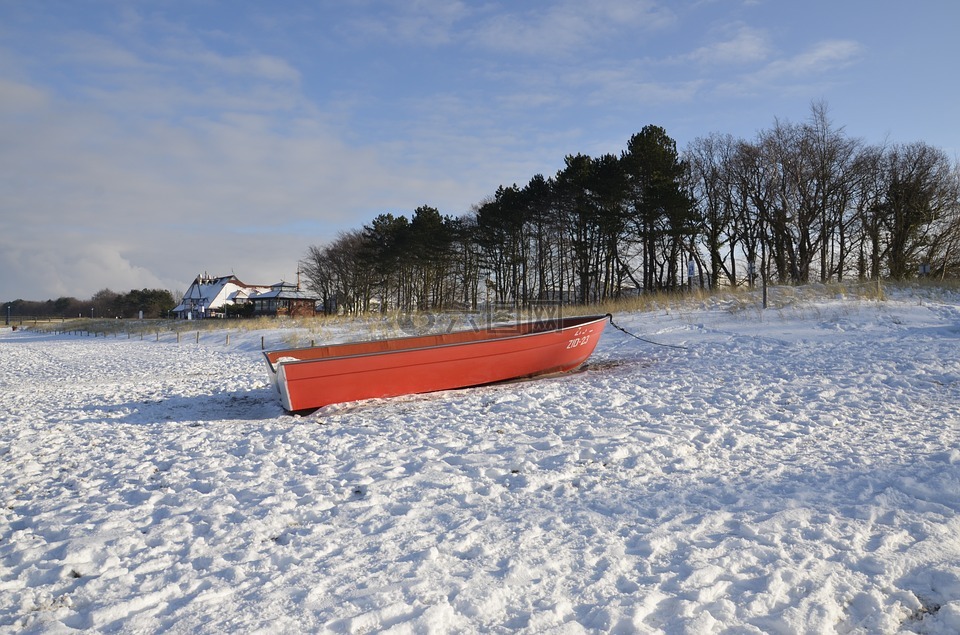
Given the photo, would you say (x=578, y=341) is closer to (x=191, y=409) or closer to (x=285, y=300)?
(x=191, y=409)

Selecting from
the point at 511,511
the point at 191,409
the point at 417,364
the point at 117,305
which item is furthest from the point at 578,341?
the point at 117,305

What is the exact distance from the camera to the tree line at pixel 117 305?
88.8 metres

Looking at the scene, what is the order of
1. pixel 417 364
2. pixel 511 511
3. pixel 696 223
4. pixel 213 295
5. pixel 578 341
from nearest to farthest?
1. pixel 511 511
2. pixel 417 364
3. pixel 578 341
4. pixel 696 223
5. pixel 213 295

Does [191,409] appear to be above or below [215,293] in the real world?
below

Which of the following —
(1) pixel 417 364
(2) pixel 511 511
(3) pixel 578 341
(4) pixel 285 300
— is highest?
(4) pixel 285 300

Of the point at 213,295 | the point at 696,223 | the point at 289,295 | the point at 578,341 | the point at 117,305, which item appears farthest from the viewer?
the point at 117,305

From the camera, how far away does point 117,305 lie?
92.5 metres

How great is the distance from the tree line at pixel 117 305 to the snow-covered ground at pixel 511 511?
3344 inches

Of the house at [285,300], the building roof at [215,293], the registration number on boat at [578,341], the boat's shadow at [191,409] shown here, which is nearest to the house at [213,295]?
the building roof at [215,293]

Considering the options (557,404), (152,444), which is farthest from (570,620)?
(152,444)

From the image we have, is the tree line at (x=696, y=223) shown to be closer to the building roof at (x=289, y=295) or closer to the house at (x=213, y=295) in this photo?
the building roof at (x=289, y=295)

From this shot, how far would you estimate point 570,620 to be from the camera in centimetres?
285

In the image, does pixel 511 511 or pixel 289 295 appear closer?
pixel 511 511

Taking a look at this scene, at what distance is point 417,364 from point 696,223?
1077 inches
